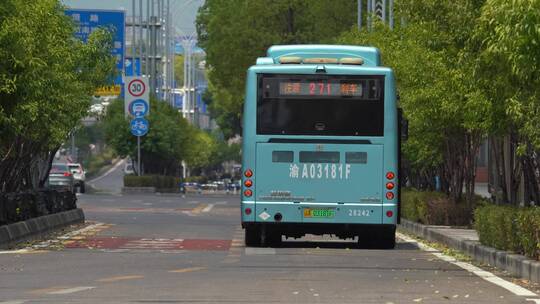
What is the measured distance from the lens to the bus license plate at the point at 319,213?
90.8 ft

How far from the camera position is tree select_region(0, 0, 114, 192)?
2672 centimetres

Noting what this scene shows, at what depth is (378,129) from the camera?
A: 27.6m

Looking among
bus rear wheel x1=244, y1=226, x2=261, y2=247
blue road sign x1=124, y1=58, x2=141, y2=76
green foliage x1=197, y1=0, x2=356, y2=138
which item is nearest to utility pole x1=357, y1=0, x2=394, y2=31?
green foliage x1=197, y1=0, x2=356, y2=138

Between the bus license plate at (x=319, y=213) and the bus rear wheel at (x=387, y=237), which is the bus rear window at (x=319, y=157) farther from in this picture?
the bus rear wheel at (x=387, y=237)

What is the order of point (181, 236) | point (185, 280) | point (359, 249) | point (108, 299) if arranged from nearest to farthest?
point (108, 299)
point (185, 280)
point (359, 249)
point (181, 236)

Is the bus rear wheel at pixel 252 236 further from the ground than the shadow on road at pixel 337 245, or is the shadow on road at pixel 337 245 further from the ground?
the bus rear wheel at pixel 252 236

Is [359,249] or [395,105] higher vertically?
[395,105]

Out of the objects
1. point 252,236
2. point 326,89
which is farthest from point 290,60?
point 252,236

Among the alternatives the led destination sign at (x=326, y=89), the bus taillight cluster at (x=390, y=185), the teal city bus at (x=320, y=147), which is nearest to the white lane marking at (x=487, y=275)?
the bus taillight cluster at (x=390, y=185)

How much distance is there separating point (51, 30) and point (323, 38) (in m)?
48.5

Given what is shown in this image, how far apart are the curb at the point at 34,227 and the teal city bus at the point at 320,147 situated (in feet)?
13.9

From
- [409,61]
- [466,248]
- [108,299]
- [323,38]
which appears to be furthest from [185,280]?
[323,38]

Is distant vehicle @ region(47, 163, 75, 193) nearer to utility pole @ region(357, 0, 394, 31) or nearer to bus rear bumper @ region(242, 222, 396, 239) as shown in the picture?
utility pole @ region(357, 0, 394, 31)

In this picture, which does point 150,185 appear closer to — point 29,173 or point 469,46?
point 29,173
